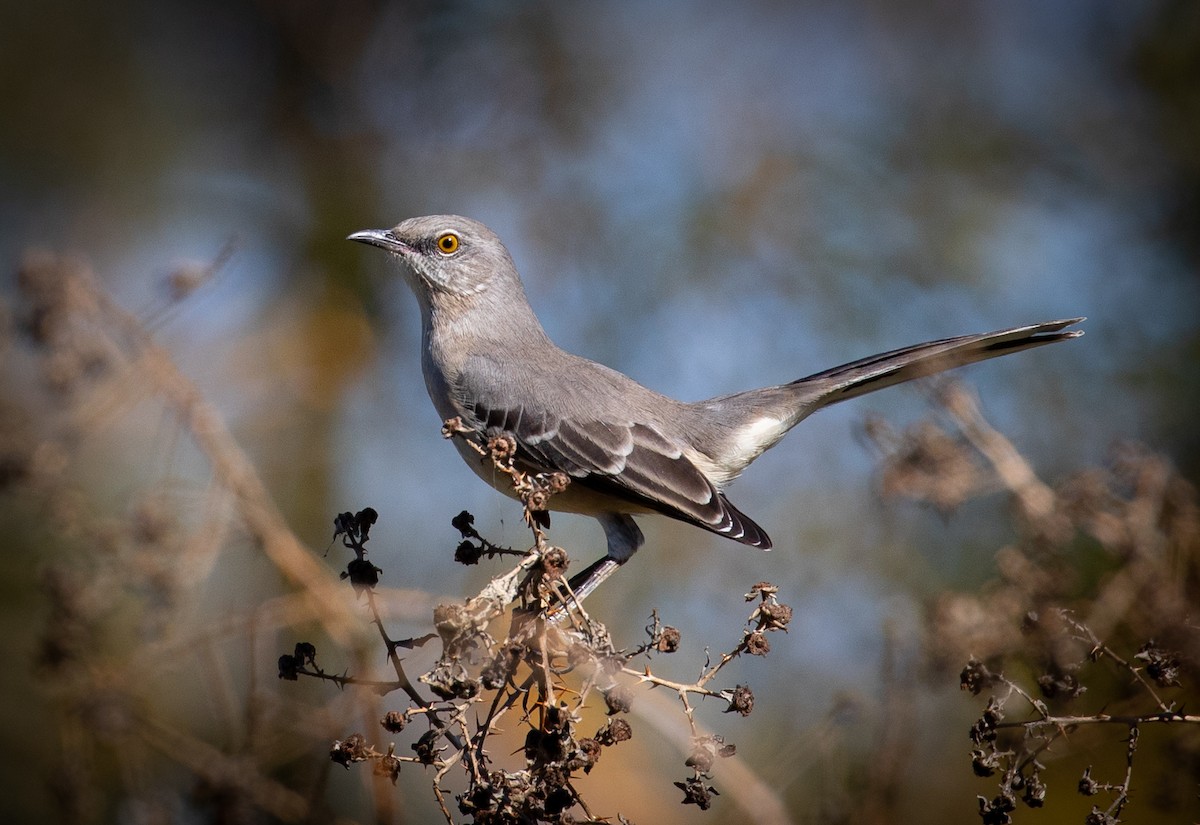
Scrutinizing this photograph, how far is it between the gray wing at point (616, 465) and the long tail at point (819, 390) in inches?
17.3

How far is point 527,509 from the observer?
2668 millimetres

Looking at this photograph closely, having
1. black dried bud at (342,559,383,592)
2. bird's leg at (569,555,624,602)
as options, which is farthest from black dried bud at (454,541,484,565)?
bird's leg at (569,555,624,602)

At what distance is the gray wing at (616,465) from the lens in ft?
13.7

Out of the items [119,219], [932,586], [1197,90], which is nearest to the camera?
[932,586]

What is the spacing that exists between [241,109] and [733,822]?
23.6 feet

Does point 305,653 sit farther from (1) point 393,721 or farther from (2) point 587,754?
(2) point 587,754

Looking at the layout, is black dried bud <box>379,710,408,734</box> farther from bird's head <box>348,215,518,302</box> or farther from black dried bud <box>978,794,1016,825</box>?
bird's head <box>348,215,518,302</box>

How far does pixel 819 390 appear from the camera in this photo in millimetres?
4727

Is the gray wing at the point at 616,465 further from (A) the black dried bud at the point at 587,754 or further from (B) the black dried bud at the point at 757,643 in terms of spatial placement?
(A) the black dried bud at the point at 587,754

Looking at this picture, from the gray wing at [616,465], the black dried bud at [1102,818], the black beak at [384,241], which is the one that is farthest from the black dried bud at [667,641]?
the black beak at [384,241]

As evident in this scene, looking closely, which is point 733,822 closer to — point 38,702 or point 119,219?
point 38,702

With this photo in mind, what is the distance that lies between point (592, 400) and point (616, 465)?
0.35 meters

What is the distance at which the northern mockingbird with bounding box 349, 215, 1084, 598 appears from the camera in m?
4.25

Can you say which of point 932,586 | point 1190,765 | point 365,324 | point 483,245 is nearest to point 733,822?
point 1190,765
